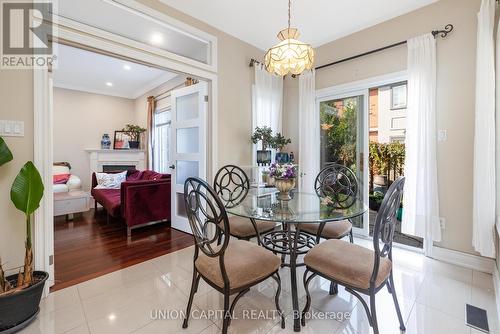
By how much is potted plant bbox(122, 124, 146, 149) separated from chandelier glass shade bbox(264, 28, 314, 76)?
497 centimetres

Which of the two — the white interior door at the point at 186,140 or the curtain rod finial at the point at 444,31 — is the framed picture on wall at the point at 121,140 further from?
the curtain rod finial at the point at 444,31

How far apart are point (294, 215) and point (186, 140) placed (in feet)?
7.97

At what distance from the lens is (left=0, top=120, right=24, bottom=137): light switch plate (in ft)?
5.79

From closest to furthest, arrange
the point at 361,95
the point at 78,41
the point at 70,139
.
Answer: the point at 78,41 → the point at 361,95 → the point at 70,139

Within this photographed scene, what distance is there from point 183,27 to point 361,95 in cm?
254

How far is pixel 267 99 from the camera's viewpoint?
12.6ft

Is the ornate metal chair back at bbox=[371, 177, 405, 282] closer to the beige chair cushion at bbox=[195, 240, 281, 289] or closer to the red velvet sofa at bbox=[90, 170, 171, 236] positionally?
the beige chair cushion at bbox=[195, 240, 281, 289]

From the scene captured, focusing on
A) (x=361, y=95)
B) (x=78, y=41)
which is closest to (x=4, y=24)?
(x=78, y=41)

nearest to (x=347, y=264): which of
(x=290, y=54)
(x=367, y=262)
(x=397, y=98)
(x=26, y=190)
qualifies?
(x=367, y=262)

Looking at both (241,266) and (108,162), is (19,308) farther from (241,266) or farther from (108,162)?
(108,162)

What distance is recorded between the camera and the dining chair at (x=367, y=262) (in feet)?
4.52

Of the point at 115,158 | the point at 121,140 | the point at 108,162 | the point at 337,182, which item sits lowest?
the point at 337,182

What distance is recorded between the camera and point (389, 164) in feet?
14.3

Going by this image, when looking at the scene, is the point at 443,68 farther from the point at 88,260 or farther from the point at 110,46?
the point at 88,260
